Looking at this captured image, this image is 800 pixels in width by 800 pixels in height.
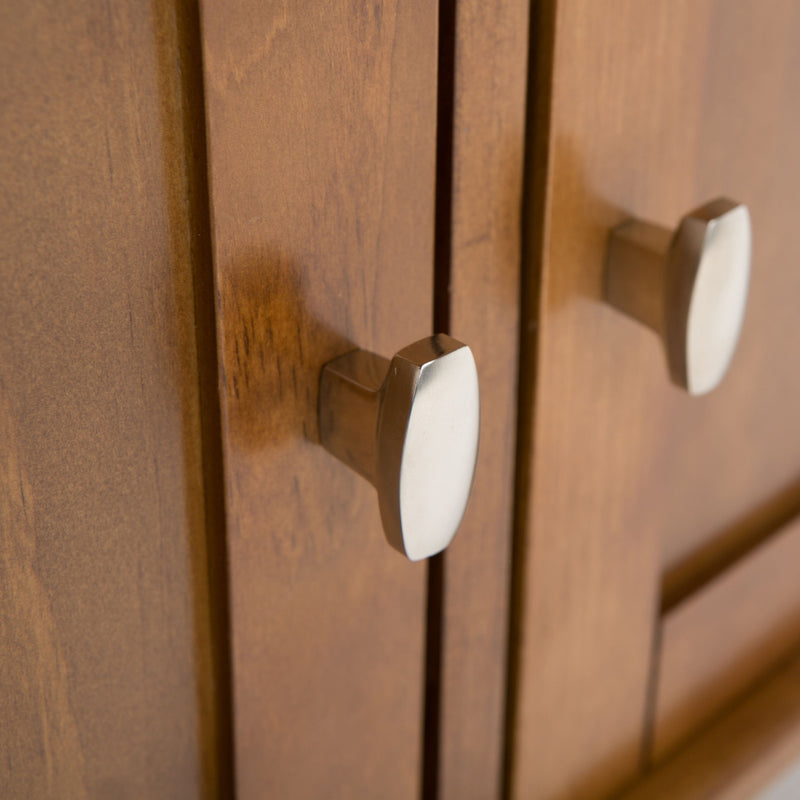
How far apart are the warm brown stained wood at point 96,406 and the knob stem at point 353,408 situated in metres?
0.03

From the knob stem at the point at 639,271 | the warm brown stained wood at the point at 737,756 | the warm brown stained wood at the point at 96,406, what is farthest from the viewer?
the warm brown stained wood at the point at 737,756

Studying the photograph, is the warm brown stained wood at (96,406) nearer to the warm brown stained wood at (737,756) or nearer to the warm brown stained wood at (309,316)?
the warm brown stained wood at (309,316)

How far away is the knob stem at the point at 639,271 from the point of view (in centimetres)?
30

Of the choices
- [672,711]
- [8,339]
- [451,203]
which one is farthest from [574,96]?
[672,711]

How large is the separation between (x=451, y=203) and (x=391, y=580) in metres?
0.11

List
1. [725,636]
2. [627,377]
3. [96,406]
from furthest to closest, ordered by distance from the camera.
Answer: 1. [725,636]
2. [627,377]
3. [96,406]

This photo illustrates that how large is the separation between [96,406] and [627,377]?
19 centimetres

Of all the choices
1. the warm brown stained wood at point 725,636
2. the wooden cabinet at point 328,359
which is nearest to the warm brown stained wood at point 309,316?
the wooden cabinet at point 328,359

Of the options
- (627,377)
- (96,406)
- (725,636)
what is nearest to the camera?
(96,406)

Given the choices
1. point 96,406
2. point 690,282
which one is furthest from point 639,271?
point 96,406

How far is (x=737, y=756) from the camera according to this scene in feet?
1.38

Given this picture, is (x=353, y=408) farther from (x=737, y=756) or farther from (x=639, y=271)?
(x=737, y=756)

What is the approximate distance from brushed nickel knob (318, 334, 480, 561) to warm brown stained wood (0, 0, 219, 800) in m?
0.04

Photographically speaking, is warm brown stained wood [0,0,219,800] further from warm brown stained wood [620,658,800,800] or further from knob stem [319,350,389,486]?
warm brown stained wood [620,658,800,800]
